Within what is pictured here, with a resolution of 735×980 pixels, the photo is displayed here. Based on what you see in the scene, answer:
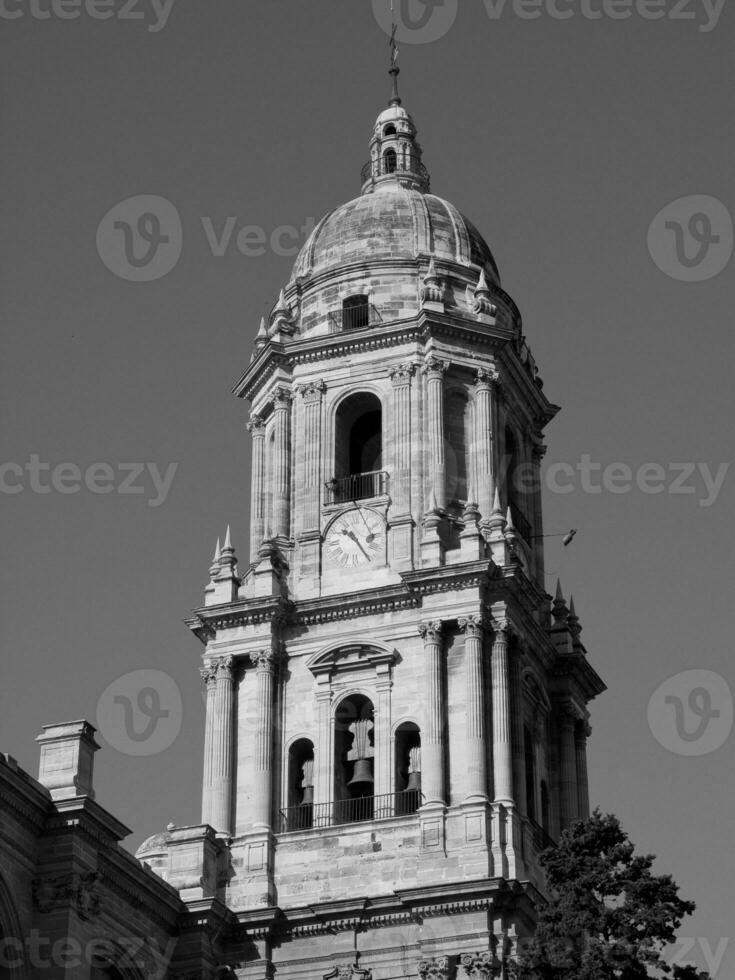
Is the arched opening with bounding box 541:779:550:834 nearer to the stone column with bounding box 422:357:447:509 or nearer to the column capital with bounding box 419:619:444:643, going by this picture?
the column capital with bounding box 419:619:444:643

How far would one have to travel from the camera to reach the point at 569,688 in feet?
207

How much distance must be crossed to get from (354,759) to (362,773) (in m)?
0.62

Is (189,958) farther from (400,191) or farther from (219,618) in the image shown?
(400,191)

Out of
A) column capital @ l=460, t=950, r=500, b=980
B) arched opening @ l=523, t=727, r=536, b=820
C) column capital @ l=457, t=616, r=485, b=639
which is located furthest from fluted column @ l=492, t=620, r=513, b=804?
Result: column capital @ l=460, t=950, r=500, b=980

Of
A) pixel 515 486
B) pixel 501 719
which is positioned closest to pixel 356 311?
pixel 515 486

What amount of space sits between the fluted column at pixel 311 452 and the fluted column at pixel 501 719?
22.1ft

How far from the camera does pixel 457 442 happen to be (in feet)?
208

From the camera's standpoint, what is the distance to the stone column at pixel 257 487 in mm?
63531

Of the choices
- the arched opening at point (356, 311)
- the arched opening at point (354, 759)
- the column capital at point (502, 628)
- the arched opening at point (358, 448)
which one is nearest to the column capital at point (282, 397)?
the arched opening at point (358, 448)

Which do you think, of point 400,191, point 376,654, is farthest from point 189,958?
point 400,191

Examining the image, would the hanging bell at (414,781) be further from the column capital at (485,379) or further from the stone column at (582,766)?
the column capital at (485,379)

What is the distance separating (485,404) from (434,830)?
1324cm

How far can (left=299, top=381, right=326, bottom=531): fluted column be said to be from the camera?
2472 inches

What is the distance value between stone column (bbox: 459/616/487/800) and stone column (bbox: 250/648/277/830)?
5261 mm
